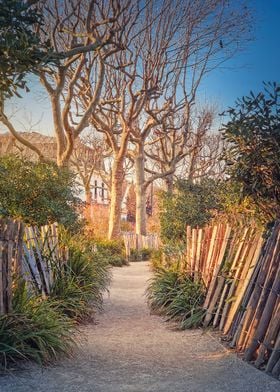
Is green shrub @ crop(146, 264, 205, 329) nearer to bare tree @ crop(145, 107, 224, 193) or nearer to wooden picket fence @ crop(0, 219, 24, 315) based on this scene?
wooden picket fence @ crop(0, 219, 24, 315)

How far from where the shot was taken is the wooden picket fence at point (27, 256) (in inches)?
196

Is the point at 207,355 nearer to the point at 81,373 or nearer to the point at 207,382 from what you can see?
the point at 207,382

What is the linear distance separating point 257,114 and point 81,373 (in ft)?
14.0

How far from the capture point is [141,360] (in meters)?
5.63

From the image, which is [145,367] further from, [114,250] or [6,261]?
[114,250]

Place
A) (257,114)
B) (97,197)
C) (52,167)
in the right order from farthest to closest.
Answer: (97,197), (52,167), (257,114)

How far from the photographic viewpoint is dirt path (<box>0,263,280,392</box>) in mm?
4484

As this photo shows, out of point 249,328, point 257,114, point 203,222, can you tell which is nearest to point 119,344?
point 249,328

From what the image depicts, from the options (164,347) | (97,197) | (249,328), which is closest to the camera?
(249,328)

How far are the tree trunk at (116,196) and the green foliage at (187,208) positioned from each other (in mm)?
2664

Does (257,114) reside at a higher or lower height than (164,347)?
higher

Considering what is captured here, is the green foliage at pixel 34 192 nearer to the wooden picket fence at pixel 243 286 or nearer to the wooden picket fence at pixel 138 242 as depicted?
the wooden picket fence at pixel 243 286

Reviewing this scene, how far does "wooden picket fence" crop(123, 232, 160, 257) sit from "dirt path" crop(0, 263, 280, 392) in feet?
48.6

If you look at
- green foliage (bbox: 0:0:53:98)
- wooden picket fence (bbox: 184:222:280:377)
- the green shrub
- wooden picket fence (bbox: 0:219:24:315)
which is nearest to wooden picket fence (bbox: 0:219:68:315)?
wooden picket fence (bbox: 0:219:24:315)
